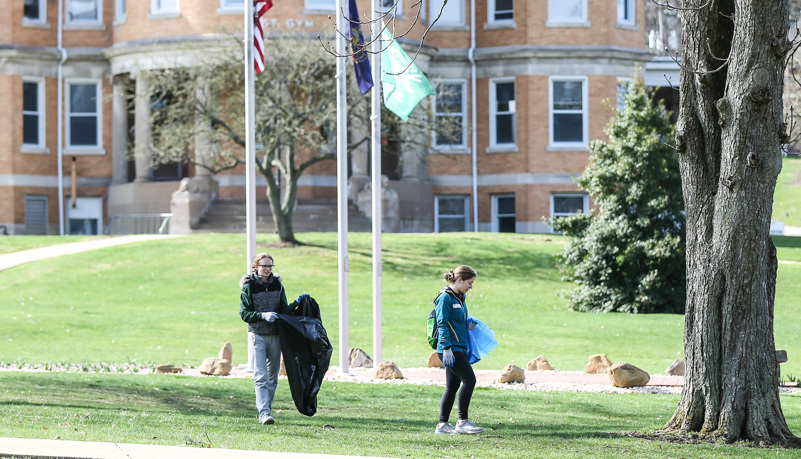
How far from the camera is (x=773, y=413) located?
10367mm

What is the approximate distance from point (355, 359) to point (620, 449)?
27.2ft

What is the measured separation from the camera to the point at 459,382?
36.4 feet

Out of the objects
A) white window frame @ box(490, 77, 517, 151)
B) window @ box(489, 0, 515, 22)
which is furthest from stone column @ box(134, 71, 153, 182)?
window @ box(489, 0, 515, 22)

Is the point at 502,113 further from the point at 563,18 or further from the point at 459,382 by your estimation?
the point at 459,382

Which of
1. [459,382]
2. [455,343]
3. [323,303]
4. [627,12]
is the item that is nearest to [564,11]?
[627,12]

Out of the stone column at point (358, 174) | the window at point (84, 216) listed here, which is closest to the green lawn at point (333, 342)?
the stone column at point (358, 174)

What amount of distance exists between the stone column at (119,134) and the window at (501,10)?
11.8 metres

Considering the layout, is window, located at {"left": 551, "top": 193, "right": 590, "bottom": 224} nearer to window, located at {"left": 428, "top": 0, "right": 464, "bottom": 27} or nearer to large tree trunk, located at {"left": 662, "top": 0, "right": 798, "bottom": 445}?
window, located at {"left": 428, "top": 0, "right": 464, "bottom": 27}

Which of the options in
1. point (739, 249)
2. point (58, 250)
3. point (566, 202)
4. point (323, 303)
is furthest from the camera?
point (566, 202)

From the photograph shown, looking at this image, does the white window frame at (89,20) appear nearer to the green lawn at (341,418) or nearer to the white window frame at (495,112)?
the white window frame at (495,112)

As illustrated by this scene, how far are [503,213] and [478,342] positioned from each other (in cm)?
2827

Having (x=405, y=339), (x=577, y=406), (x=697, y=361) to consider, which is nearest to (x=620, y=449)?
(x=697, y=361)

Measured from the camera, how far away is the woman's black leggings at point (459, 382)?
10891 millimetres

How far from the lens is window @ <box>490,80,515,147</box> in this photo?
127 ft
